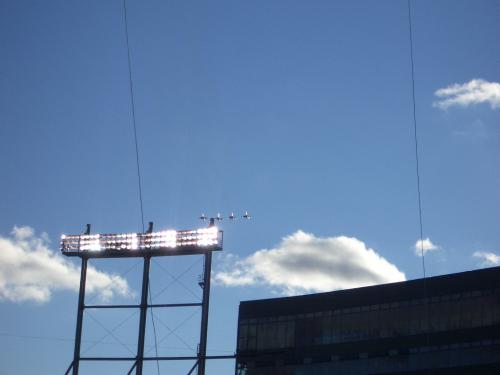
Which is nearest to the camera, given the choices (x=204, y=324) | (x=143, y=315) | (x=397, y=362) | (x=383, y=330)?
(x=204, y=324)

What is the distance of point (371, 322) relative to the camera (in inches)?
3174

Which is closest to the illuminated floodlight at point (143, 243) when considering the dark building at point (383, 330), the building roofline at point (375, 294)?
the dark building at point (383, 330)

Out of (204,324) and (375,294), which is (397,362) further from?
(204,324)

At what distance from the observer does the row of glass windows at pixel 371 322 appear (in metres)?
74.5

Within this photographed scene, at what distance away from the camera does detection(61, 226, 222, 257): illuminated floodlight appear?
218ft

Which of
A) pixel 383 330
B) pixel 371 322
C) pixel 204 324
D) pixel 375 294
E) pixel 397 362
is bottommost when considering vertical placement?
pixel 204 324

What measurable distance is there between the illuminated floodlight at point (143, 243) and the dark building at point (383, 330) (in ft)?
31.5

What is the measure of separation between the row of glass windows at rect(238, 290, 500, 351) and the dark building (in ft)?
0.25

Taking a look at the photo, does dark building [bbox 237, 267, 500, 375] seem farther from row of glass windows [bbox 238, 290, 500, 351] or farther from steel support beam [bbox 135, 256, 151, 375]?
steel support beam [bbox 135, 256, 151, 375]

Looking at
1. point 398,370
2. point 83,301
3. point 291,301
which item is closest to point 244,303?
point 291,301

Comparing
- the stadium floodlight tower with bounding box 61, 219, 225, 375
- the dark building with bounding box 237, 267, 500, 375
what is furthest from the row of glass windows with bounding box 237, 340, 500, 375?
the stadium floodlight tower with bounding box 61, 219, 225, 375

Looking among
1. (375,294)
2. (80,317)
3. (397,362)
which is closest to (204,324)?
(80,317)

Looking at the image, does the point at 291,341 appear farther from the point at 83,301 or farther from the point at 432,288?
the point at 83,301

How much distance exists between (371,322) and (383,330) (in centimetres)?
150
